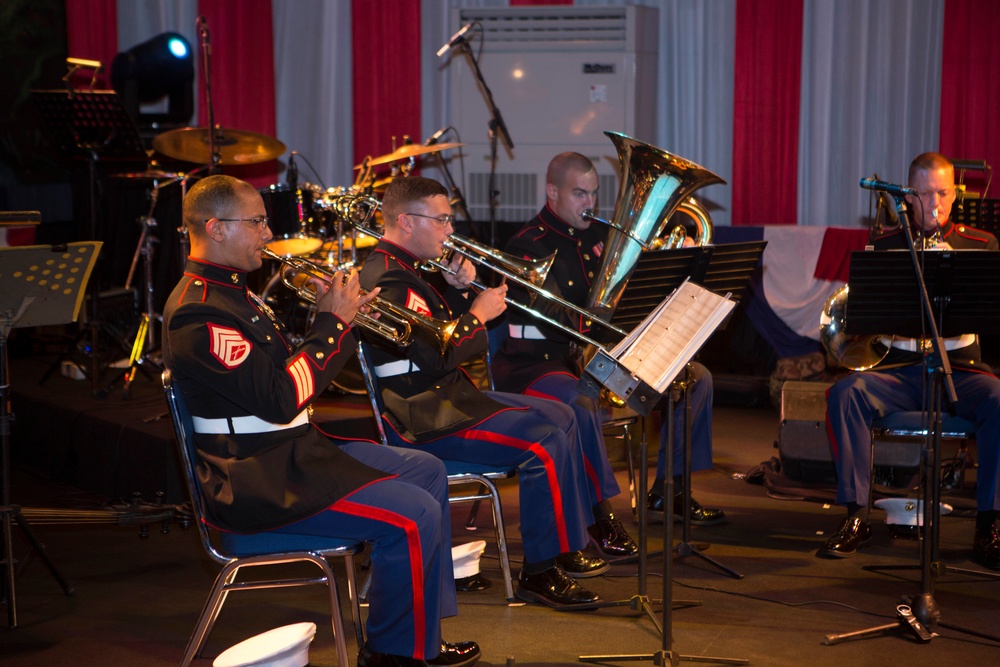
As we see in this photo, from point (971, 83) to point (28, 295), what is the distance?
624 centimetres

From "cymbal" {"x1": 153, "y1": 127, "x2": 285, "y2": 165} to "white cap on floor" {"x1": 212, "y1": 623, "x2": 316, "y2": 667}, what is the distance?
3787 mm

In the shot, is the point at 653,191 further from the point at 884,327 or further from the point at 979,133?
the point at 979,133

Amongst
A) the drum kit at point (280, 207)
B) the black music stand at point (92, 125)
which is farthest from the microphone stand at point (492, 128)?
the black music stand at point (92, 125)

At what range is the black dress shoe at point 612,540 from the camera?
175 inches

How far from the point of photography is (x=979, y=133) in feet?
24.0

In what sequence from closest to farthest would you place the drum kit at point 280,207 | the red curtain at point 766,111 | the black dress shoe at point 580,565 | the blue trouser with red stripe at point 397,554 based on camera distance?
the blue trouser with red stripe at point 397,554
the black dress shoe at point 580,565
the drum kit at point 280,207
the red curtain at point 766,111

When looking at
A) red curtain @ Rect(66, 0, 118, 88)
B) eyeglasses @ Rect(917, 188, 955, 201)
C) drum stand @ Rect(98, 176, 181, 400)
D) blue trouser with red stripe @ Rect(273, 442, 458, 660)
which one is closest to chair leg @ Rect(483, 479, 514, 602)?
blue trouser with red stripe @ Rect(273, 442, 458, 660)

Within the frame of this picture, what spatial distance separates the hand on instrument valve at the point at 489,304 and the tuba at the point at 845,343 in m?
1.77

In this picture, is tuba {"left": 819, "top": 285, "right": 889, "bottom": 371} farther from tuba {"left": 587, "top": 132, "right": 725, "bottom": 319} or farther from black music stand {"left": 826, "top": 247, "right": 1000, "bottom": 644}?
tuba {"left": 587, "top": 132, "right": 725, "bottom": 319}

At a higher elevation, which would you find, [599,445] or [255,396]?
[255,396]

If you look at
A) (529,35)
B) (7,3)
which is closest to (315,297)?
(529,35)

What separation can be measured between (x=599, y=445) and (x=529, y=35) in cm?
438

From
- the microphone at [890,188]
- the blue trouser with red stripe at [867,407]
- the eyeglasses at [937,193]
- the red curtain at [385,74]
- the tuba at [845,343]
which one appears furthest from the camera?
the red curtain at [385,74]

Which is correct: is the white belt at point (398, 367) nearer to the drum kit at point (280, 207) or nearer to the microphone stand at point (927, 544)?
the microphone stand at point (927, 544)
